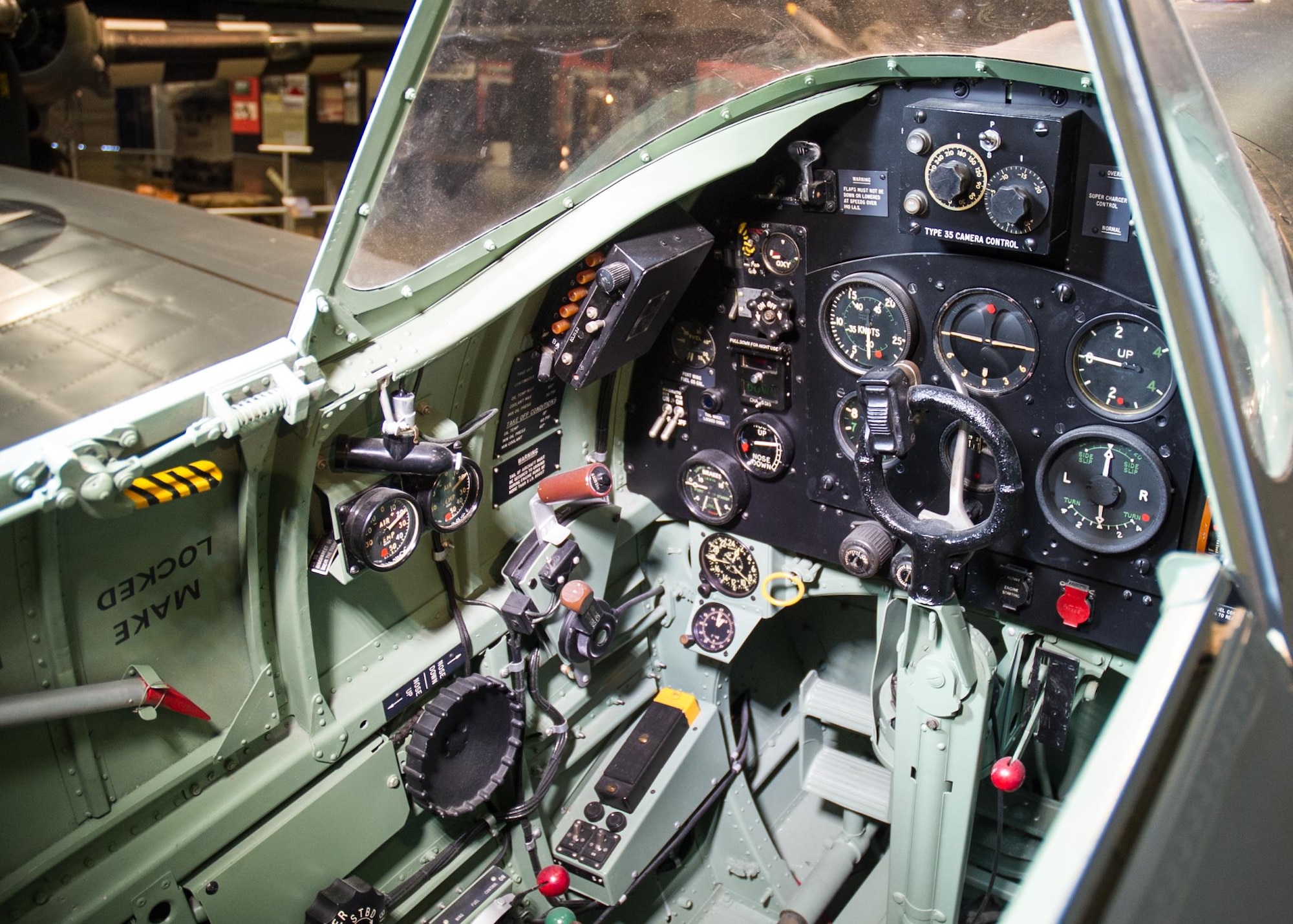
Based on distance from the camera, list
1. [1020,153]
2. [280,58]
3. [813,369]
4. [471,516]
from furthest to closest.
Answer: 1. [280,58]
2. [813,369]
3. [471,516]
4. [1020,153]

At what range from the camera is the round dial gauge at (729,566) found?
334 centimetres

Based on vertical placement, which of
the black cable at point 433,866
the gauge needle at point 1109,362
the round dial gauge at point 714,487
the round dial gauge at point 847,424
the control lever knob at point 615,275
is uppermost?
the control lever knob at point 615,275

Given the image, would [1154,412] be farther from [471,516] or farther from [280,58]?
[280,58]

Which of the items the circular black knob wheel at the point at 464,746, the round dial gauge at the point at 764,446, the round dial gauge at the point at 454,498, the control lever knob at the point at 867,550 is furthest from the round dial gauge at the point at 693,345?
the circular black knob wheel at the point at 464,746

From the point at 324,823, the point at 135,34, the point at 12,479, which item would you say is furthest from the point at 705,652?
the point at 135,34

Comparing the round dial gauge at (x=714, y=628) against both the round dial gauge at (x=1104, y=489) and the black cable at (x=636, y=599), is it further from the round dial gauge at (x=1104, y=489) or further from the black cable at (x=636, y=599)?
the round dial gauge at (x=1104, y=489)

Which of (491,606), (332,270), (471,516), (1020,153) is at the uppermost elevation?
(1020,153)

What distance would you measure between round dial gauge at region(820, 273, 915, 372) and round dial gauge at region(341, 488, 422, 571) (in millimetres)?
1115

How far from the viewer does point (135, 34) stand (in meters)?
5.90

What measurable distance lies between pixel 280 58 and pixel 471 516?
5.02m

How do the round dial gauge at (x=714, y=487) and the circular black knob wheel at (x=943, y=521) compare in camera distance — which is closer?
the circular black knob wheel at (x=943, y=521)

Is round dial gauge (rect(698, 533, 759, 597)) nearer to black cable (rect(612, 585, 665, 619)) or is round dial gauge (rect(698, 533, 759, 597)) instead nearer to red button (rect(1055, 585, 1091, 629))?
black cable (rect(612, 585, 665, 619))

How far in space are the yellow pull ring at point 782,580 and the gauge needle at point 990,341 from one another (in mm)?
908

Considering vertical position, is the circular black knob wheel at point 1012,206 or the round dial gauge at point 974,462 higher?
the circular black knob wheel at point 1012,206
